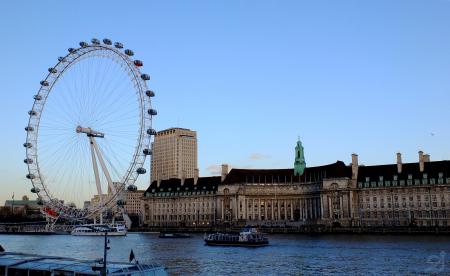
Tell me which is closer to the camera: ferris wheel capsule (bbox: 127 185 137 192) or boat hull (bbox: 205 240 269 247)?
ferris wheel capsule (bbox: 127 185 137 192)

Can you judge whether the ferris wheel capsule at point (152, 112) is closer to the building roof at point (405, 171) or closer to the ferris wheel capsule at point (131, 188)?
the ferris wheel capsule at point (131, 188)

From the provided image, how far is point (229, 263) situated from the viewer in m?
63.8

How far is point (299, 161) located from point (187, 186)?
137 ft

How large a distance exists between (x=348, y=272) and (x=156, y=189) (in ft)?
479

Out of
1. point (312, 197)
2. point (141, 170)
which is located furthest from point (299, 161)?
point (141, 170)

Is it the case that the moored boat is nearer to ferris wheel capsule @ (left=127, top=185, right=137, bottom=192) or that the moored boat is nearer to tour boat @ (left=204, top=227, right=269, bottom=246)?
ferris wheel capsule @ (left=127, top=185, right=137, bottom=192)

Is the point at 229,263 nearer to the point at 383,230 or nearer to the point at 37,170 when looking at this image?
the point at 37,170

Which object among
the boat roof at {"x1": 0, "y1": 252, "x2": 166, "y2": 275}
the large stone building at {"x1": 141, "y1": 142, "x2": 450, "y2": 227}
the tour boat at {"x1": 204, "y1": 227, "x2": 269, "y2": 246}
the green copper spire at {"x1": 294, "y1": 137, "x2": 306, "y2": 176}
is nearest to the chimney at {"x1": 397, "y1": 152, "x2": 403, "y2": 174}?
the large stone building at {"x1": 141, "y1": 142, "x2": 450, "y2": 227}

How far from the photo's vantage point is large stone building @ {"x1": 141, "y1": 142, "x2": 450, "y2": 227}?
444ft

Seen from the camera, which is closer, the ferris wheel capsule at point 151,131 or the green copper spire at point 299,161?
the ferris wheel capsule at point 151,131

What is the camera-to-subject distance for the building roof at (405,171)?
134m

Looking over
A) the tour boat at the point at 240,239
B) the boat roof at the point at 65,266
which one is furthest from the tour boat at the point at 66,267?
the tour boat at the point at 240,239

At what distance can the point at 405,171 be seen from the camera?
459 feet

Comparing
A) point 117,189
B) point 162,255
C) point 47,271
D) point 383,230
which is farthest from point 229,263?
point 383,230
